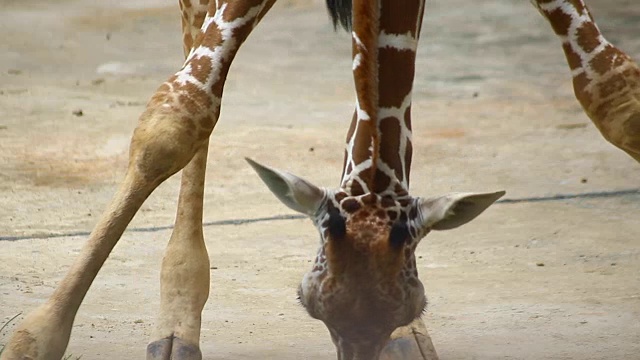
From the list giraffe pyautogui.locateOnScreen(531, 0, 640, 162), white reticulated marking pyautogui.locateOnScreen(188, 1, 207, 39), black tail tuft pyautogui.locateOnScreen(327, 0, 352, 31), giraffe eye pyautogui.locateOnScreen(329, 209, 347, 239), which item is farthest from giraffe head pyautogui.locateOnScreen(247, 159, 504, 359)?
white reticulated marking pyautogui.locateOnScreen(188, 1, 207, 39)

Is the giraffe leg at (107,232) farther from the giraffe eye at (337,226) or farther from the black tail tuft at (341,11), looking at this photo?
the black tail tuft at (341,11)

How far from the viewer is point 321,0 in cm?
1286

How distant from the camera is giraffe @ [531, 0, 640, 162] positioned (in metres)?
4.63

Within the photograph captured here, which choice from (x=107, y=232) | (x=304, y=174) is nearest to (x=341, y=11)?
(x=107, y=232)

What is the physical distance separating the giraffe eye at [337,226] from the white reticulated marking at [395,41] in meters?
0.67

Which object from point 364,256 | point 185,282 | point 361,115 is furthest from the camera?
point 185,282

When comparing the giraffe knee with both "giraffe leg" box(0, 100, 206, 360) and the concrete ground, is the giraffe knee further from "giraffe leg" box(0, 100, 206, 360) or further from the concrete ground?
the concrete ground

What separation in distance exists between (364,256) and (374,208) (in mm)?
208

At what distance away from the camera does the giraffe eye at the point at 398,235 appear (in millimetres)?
4039

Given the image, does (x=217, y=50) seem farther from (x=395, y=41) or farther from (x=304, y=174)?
(x=304, y=174)

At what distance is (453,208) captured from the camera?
412 cm

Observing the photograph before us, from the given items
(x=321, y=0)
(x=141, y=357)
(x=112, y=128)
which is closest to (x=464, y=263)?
(x=141, y=357)

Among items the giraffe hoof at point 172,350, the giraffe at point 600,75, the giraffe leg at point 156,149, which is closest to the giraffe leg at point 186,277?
the giraffe hoof at point 172,350

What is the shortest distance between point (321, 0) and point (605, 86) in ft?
27.3
